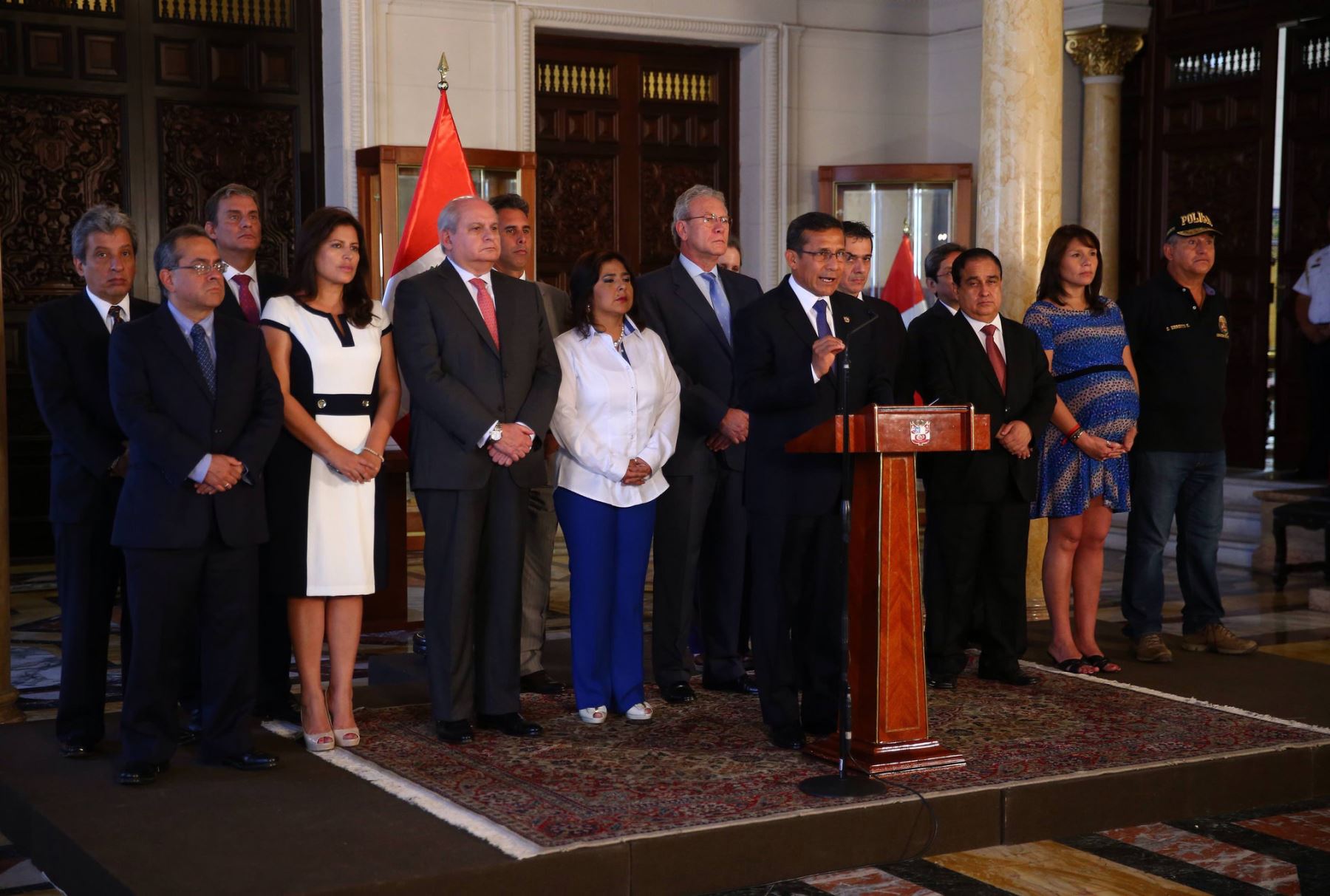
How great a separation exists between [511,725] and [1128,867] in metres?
1.72

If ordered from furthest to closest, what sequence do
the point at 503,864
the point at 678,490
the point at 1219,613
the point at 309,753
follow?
1. the point at 1219,613
2. the point at 678,490
3. the point at 309,753
4. the point at 503,864

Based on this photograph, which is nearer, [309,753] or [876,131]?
[309,753]

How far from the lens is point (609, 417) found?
477 centimetres

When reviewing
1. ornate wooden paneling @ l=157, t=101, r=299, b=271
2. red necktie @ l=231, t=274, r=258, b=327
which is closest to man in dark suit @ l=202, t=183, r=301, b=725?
red necktie @ l=231, t=274, r=258, b=327

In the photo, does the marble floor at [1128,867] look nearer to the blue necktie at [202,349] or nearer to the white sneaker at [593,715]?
the white sneaker at [593,715]

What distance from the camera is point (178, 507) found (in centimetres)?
409

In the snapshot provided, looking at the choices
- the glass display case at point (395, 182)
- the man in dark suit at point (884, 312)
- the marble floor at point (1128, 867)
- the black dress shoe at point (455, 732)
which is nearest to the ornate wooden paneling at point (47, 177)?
the glass display case at point (395, 182)

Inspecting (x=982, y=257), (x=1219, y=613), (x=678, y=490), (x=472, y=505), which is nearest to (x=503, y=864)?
(x=472, y=505)

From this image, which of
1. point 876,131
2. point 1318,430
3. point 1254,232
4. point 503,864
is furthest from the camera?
point 876,131

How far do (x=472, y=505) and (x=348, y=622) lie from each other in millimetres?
467

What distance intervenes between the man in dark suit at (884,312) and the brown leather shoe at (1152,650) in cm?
133

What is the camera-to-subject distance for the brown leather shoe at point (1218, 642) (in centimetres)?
587

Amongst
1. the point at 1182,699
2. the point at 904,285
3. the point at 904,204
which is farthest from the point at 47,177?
the point at 1182,699

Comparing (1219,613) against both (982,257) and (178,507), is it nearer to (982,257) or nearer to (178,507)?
(982,257)
